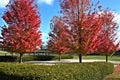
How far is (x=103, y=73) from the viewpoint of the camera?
18.4 meters

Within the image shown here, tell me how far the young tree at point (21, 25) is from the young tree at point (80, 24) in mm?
6052

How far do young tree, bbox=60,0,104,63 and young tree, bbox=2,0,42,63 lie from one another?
6.05 metres

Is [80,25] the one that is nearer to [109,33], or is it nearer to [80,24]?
[80,24]

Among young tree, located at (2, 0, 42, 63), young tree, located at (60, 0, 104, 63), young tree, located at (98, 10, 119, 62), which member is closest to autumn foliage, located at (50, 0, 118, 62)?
young tree, located at (60, 0, 104, 63)

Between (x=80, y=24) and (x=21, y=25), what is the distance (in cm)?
795

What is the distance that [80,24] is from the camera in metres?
20.7

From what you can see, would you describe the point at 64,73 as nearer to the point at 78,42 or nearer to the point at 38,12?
the point at 78,42

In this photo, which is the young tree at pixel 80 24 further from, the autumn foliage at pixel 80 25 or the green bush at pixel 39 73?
the green bush at pixel 39 73

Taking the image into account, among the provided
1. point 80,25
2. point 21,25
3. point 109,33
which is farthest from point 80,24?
point 109,33

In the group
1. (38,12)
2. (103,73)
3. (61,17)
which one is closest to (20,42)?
(38,12)

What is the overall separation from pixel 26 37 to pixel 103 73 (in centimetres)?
1064

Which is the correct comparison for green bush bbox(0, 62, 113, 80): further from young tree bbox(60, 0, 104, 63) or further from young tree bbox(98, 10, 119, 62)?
young tree bbox(98, 10, 119, 62)

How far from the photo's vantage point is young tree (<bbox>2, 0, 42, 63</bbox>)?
2670 cm

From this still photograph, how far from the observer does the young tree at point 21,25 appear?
1051 inches
